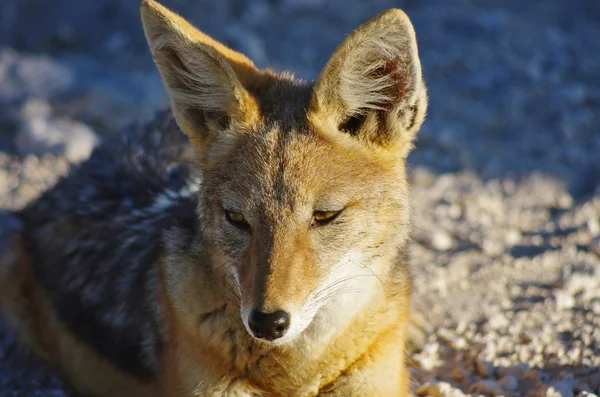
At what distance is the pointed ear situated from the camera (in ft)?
11.1

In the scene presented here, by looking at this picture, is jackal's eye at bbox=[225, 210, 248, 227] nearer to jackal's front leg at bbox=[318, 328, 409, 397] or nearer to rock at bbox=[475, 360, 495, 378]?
jackal's front leg at bbox=[318, 328, 409, 397]

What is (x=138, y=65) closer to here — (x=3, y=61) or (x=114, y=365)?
(x=3, y=61)

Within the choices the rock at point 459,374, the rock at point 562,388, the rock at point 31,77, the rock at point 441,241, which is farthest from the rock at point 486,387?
the rock at point 31,77

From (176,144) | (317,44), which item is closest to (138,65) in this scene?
(317,44)

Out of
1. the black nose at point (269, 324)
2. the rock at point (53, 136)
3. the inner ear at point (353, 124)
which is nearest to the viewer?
the black nose at point (269, 324)

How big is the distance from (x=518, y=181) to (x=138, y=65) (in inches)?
185

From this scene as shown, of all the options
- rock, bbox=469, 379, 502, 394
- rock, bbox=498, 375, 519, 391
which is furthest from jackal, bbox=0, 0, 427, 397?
rock, bbox=498, 375, 519, 391

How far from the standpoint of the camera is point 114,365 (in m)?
4.65

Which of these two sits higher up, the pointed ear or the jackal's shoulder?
the pointed ear

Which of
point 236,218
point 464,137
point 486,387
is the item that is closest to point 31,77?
point 464,137

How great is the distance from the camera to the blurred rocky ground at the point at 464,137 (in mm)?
4855

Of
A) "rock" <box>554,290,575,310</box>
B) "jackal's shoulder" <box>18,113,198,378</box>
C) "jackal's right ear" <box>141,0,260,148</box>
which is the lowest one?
"jackal's shoulder" <box>18,113,198,378</box>

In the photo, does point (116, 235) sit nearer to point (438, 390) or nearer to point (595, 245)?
point (438, 390)

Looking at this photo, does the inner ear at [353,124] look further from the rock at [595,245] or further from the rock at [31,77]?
the rock at [31,77]
